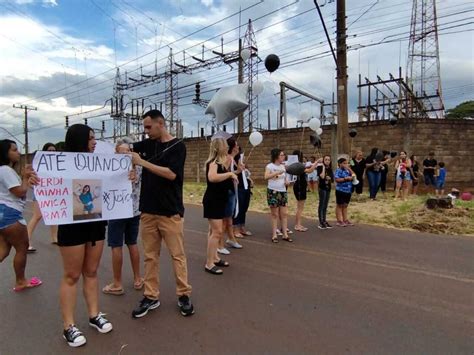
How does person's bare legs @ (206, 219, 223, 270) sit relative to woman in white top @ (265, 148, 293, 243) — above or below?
below

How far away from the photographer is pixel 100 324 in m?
3.40

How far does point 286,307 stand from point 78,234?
2242 mm

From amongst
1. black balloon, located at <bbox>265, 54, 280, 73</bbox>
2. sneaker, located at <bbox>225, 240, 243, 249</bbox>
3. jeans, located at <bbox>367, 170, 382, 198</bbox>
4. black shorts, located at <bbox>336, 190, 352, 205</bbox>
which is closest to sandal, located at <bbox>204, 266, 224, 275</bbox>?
sneaker, located at <bbox>225, 240, 243, 249</bbox>

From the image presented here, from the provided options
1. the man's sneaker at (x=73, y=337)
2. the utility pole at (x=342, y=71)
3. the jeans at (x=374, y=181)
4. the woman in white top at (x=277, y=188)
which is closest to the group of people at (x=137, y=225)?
the man's sneaker at (x=73, y=337)

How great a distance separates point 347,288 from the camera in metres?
4.58

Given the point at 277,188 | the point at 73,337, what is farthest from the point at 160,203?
the point at 277,188

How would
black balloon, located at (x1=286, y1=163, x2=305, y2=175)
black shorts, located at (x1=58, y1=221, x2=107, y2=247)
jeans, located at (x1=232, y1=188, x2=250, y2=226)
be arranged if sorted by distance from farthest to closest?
jeans, located at (x1=232, y1=188, x2=250, y2=226) → black balloon, located at (x1=286, y1=163, x2=305, y2=175) → black shorts, located at (x1=58, y1=221, x2=107, y2=247)

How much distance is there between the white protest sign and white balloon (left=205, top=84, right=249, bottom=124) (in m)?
2.75

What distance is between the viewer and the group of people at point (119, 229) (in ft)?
10.5

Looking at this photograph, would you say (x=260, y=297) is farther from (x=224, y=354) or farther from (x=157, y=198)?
(x=157, y=198)

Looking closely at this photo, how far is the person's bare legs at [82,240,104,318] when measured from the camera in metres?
3.28

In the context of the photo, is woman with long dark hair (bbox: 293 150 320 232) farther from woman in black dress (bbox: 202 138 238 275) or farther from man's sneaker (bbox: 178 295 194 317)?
man's sneaker (bbox: 178 295 194 317)

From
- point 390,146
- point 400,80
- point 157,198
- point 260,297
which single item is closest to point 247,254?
point 260,297

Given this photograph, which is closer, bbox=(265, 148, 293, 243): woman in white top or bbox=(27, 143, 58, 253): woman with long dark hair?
bbox=(27, 143, 58, 253): woman with long dark hair
